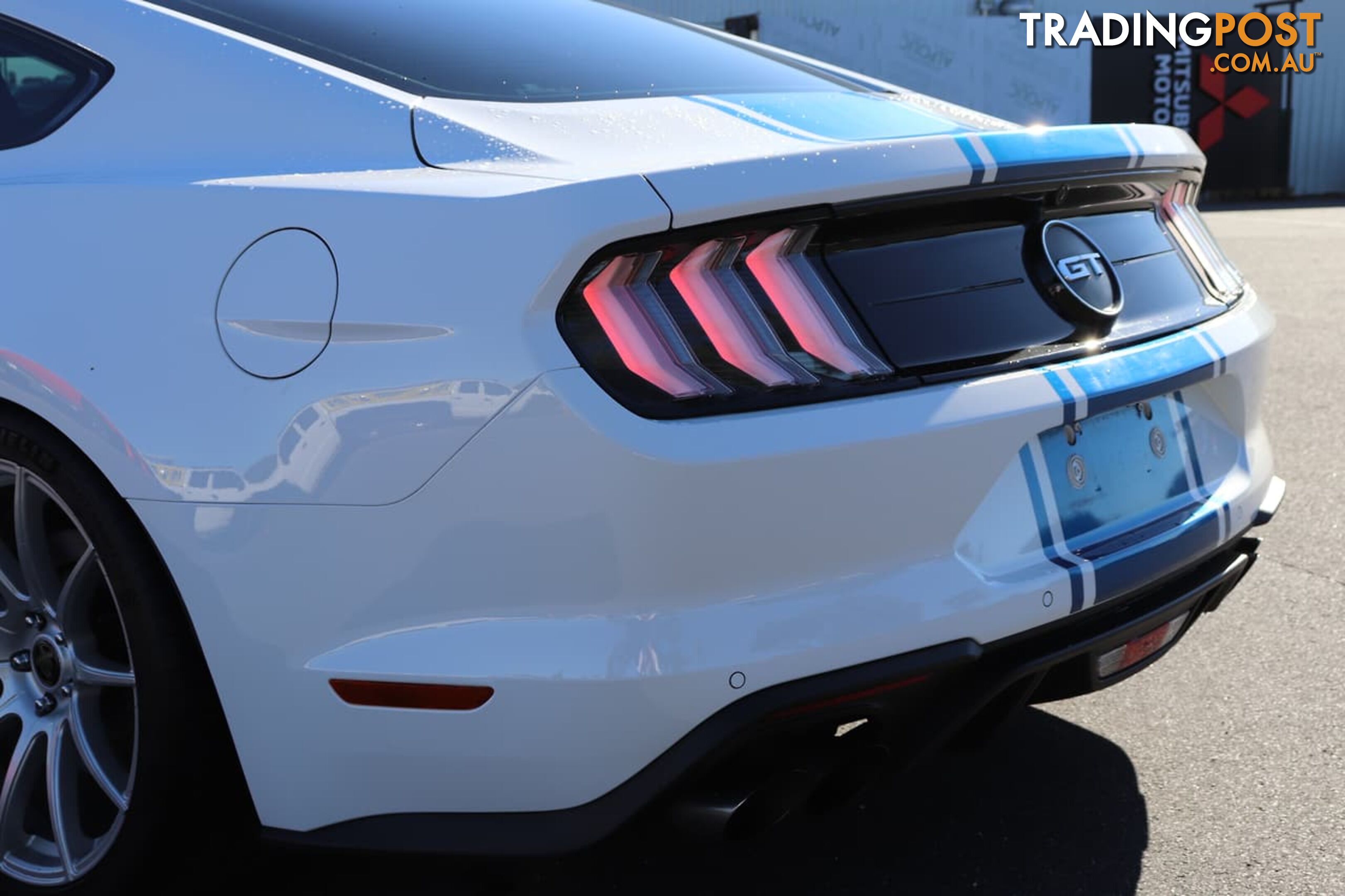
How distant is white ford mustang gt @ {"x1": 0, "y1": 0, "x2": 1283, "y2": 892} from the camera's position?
1.87 metres

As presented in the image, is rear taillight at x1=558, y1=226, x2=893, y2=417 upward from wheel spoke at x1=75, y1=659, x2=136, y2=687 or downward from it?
upward

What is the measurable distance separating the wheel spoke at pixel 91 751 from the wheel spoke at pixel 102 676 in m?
0.05

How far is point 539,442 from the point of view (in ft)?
6.03

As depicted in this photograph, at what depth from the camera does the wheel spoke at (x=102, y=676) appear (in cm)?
225

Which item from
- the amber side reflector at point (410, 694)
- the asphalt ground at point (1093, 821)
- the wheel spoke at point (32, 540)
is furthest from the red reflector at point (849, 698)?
the wheel spoke at point (32, 540)

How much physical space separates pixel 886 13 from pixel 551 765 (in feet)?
82.0

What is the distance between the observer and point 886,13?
999 inches

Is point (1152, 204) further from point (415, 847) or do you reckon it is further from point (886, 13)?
point (886, 13)

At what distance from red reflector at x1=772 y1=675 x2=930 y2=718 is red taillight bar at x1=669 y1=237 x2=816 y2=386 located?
0.41 meters

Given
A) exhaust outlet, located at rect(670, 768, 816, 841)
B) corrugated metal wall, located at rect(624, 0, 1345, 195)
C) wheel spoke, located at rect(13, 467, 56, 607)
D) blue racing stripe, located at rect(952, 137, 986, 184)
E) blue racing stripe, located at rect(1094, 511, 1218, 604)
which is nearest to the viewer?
exhaust outlet, located at rect(670, 768, 816, 841)

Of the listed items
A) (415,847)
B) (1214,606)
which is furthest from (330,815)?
(1214,606)

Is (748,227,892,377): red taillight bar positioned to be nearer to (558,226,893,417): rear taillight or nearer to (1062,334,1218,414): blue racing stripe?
(558,226,893,417): rear taillight

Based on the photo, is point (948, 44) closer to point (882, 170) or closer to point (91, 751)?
point (882, 170)

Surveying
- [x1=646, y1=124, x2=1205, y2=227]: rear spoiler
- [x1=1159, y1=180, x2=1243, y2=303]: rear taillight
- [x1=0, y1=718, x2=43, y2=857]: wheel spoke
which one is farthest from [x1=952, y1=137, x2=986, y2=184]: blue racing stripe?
[x1=0, y1=718, x2=43, y2=857]: wheel spoke
